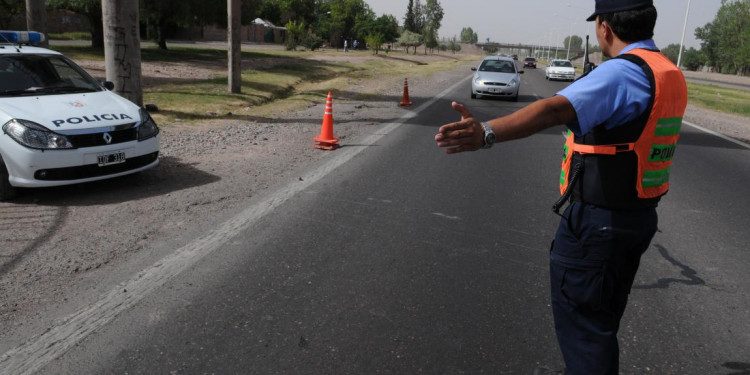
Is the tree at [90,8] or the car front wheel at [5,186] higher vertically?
the tree at [90,8]

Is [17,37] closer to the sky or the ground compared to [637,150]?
closer to the sky

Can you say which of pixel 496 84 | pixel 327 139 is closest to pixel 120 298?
pixel 327 139

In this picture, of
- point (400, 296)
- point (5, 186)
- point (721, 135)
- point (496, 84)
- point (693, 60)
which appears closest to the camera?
point (400, 296)

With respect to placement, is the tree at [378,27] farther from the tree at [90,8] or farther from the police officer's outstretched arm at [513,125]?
the police officer's outstretched arm at [513,125]

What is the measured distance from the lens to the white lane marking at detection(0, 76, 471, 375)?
324cm

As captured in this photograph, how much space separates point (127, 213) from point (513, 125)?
4914 millimetres

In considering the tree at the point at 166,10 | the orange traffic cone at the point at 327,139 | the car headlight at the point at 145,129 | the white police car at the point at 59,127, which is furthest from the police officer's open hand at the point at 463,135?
the tree at the point at 166,10

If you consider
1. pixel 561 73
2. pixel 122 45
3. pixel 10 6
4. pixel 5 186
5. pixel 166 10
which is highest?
pixel 166 10

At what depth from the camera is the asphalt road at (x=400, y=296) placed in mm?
3322

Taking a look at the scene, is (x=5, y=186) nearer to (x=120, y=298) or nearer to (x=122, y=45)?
(x=120, y=298)

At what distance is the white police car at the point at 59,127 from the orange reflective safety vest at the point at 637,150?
19.0 feet

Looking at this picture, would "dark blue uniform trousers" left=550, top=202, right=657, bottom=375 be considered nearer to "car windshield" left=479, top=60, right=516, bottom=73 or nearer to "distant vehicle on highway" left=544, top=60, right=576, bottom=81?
"car windshield" left=479, top=60, right=516, bottom=73

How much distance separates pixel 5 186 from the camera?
20.6 ft

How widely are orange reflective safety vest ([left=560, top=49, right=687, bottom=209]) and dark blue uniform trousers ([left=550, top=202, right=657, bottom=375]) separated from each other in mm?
73
